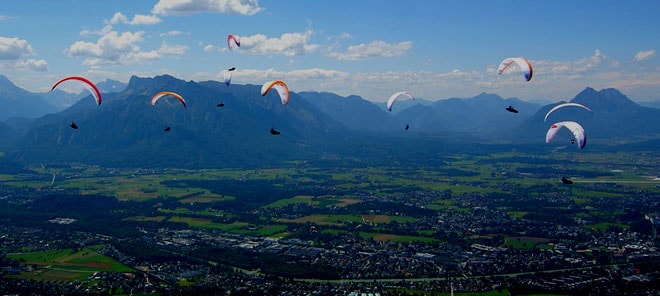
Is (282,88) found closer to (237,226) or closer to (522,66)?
(522,66)

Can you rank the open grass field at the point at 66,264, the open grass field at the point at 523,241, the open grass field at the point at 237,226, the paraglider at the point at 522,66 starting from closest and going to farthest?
1. the paraglider at the point at 522,66
2. the open grass field at the point at 66,264
3. the open grass field at the point at 523,241
4. the open grass field at the point at 237,226

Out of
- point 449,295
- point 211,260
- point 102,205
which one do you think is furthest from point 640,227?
point 102,205

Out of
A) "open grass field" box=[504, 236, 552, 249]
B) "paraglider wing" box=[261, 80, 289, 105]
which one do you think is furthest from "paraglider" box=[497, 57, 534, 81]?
"open grass field" box=[504, 236, 552, 249]

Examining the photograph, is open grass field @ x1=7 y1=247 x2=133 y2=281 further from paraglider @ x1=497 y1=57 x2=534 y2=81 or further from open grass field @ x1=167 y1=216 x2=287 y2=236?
paraglider @ x1=497 y1=57 x2=534 y2=81

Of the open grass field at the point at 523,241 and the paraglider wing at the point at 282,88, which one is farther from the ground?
the paraglider wing at the point at 282,88

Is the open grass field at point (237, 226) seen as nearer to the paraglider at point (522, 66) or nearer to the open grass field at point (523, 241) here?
the open grass field at point (523, 241)

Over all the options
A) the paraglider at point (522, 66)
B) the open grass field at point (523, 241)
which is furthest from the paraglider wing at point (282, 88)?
the open grass field at point (523, 241)

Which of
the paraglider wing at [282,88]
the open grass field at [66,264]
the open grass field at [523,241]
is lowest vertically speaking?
the open grass field at [66,264]

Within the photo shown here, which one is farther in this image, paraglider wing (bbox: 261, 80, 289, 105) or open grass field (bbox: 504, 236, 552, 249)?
open grass field (bbox: 504, 236, 552, 249)
